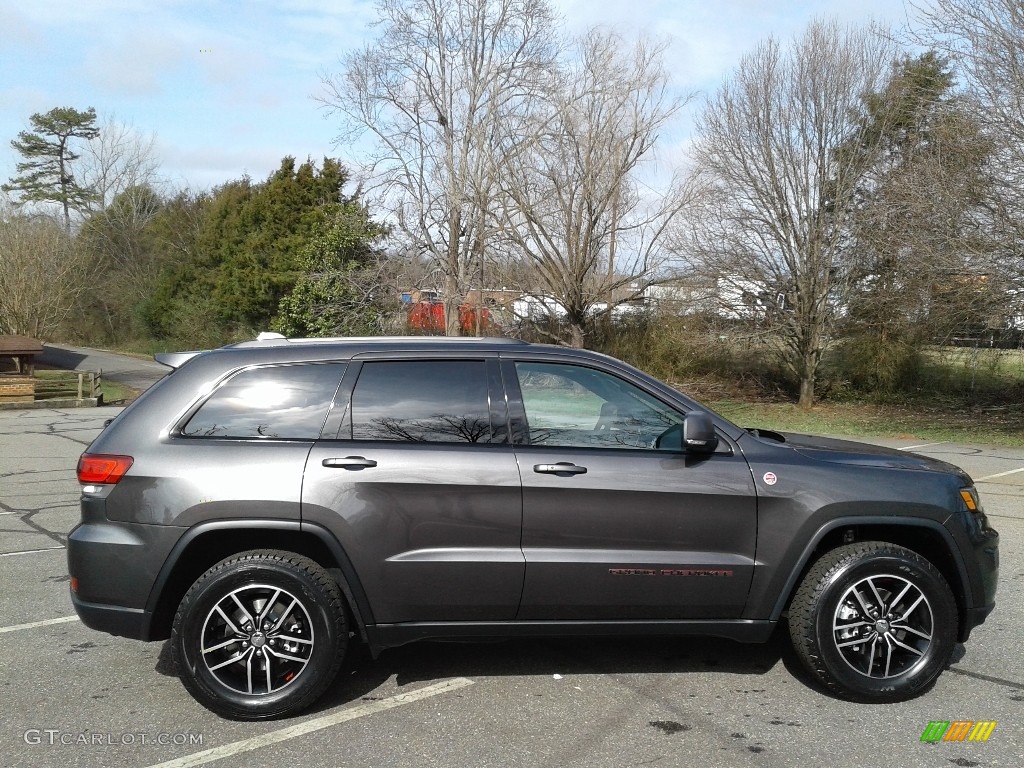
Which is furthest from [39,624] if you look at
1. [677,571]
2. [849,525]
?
[849,525]

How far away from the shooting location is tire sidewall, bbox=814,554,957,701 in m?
4.23

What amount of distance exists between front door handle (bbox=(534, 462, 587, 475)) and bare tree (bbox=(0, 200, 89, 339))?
111 ft

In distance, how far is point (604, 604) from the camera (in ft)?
13.8

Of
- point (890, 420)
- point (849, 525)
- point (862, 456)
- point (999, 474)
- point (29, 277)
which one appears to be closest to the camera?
point (849, 525)

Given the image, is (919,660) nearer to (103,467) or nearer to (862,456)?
(862,456)

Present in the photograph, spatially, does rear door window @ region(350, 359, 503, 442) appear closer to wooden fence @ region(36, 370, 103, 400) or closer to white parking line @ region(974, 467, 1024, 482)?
white parking line @ region(974, 467, 1024, 482)

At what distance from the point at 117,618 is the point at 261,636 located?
0.66 m

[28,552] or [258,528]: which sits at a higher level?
[258,528]

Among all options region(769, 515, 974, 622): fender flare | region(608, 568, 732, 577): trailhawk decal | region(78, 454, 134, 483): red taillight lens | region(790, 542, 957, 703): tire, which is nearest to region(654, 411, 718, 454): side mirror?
region(608, 568, 732, 577): trailhawk decal

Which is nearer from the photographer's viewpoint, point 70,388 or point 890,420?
point 890,420

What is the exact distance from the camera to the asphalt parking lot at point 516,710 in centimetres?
372

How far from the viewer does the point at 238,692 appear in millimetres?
4066

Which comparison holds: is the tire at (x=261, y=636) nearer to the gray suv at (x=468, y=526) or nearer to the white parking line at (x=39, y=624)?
the gray suv at (x=468, y=526)

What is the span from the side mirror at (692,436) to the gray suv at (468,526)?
0.01 m
